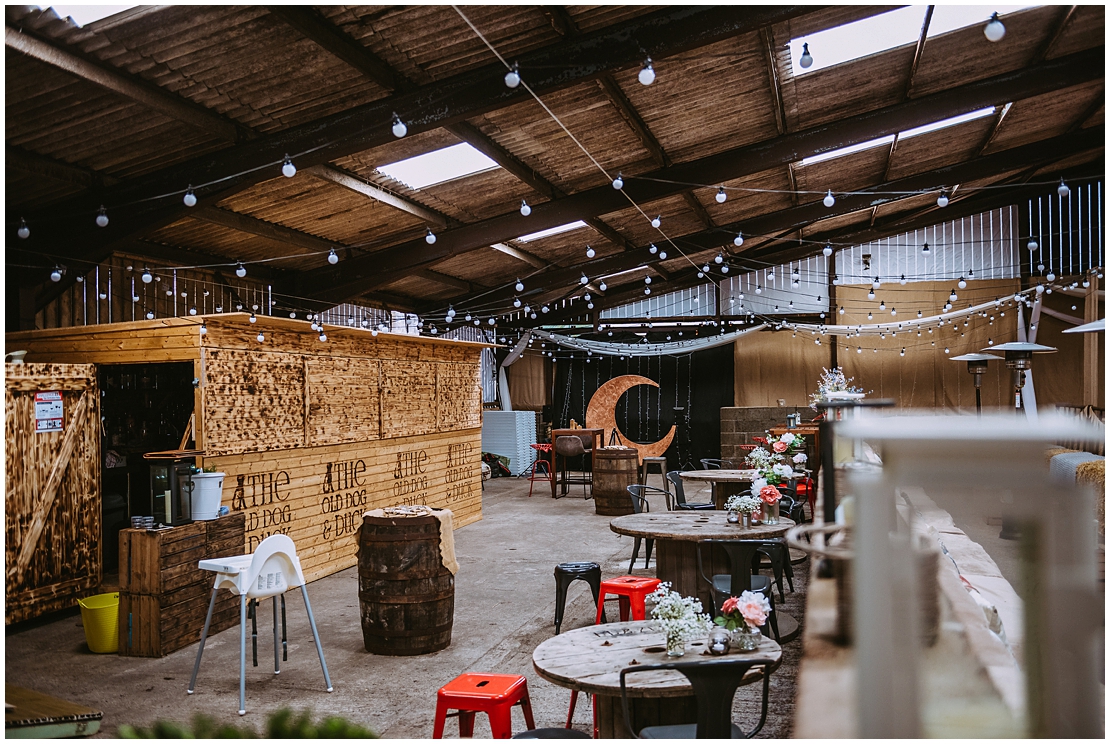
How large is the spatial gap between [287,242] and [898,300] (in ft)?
39.4

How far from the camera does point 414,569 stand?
195 inches

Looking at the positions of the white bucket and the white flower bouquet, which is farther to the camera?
the white bucket

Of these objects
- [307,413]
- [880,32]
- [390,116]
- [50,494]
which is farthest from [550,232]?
[50,494]

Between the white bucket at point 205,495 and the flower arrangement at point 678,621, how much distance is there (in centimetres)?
379

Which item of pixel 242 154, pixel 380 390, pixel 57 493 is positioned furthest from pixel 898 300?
pixel 57 493

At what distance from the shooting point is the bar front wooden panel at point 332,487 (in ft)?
21.3

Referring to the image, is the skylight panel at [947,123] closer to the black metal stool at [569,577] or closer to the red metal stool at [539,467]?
the black metal stool at [569,577]

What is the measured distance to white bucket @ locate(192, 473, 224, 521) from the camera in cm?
550

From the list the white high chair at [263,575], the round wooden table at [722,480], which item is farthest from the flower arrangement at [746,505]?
the white high chair at [263,575]

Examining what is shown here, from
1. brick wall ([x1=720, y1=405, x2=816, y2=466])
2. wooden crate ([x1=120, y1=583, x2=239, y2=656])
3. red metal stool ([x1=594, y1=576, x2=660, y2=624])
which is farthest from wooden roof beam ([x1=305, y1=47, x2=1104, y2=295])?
brick wall ([x1=720, y1=405, x2=816, y2=466])

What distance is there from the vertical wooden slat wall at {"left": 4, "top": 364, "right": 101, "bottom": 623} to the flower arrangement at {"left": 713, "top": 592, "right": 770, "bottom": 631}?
198 inches

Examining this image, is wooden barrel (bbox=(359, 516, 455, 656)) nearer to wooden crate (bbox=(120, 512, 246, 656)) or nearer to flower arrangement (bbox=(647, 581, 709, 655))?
wooden crate (bbox=(120, 512, 246, 656))

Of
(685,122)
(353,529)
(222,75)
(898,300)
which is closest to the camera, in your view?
(222,75)

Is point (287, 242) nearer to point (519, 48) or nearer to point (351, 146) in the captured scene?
point (351, 146)
